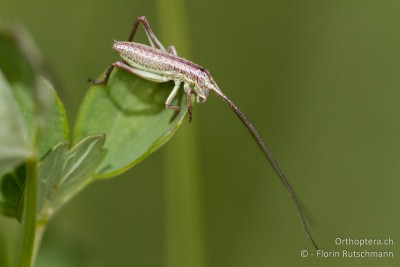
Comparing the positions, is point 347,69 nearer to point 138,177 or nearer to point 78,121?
point 138,177

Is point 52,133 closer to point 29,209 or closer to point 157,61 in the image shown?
point 29,209

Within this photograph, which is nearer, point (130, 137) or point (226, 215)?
point (130, 137)

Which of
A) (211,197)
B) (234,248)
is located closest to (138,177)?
(211,197)

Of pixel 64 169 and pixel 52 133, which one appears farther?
pixel 52 133

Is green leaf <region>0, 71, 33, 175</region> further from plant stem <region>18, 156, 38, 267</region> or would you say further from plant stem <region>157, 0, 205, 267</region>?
plant stem <region>157, 0, 205, 267</region>

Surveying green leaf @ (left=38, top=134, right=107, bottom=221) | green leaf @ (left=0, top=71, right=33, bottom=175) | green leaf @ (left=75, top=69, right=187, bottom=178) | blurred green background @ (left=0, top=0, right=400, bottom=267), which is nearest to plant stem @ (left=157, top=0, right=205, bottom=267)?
blurred green background @ (left=0, top=0, right=400, bottom=267)

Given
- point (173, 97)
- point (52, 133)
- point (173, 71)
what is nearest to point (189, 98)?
point (173, 97)

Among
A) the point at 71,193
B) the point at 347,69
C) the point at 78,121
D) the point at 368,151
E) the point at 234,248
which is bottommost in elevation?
the point at 234,248

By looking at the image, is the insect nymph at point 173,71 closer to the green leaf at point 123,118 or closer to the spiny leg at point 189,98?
the spiny leg at point 189,98
